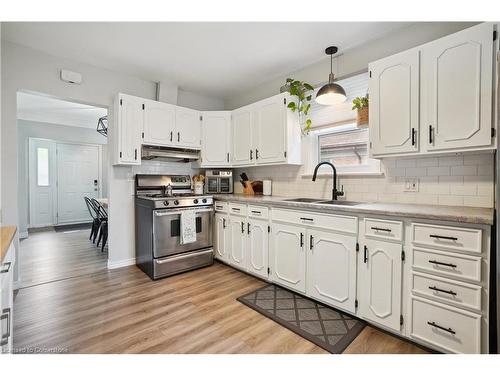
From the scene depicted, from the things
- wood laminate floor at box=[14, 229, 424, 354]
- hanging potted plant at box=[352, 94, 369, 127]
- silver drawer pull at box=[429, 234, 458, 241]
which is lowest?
wood laminate floor at box=[14, 229, 424, 354]

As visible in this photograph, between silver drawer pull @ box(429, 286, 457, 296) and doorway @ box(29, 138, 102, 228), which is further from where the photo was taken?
doorway @ box(29, 138, 102, 228)

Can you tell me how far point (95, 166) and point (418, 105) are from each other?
7.29 m

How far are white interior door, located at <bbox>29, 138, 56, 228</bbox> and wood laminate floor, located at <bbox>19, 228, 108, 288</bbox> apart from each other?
871 mm

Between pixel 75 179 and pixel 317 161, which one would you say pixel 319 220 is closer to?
pixel 317 161

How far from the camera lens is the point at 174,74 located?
338cm

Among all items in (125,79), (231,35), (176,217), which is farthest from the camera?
(125,79)

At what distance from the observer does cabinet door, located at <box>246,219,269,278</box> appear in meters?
2.74

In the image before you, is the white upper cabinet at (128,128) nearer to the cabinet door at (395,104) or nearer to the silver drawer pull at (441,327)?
the cabinet door at (395,104)

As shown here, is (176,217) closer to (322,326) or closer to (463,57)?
(322,326)

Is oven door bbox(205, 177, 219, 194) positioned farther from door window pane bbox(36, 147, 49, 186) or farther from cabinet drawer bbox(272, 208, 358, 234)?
door window pane bbox(36, 147, 49, 186)

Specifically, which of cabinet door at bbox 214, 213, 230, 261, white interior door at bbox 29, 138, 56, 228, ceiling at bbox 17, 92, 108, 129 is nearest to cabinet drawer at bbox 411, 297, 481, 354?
cabinet door at bbox 214, 213, 230, 261

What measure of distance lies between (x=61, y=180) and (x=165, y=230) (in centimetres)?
504
